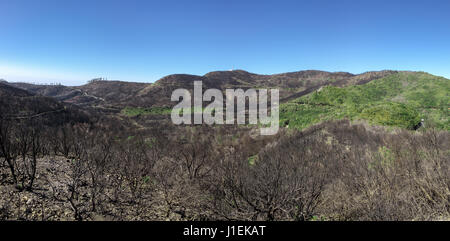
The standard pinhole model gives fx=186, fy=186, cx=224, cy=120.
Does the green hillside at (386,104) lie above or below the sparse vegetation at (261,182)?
above

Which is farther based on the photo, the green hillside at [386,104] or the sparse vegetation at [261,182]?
the green hillside at [386,104]

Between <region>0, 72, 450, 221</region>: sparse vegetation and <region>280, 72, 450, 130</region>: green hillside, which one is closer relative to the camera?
<region>0, 72, 450, 221</region>: sparse vegetation

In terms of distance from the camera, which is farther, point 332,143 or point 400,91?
point 400,91

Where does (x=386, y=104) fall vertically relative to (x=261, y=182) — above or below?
above

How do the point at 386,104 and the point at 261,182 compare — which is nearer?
the point at 261,182
